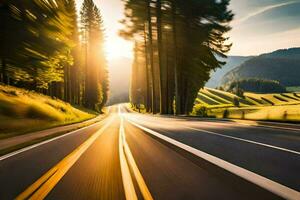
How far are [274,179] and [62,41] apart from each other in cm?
2519

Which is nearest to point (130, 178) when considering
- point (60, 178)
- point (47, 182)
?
point (60, 178)

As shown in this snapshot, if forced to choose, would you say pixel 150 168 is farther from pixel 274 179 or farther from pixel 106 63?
pixel 106 63

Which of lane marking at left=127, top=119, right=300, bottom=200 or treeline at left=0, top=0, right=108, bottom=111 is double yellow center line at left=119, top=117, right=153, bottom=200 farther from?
treeline at left=0, top=0, right=108, bottom=111

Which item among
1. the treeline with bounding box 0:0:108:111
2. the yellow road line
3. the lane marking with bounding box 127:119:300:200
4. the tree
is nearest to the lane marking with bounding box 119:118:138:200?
the yellow road line

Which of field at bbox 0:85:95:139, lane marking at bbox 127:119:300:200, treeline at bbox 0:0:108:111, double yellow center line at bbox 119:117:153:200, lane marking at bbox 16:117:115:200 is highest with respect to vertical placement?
treeline at bbox 0:0:108:111

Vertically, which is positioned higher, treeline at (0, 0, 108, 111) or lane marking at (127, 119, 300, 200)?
treeline at (0, 0, 108, 111)

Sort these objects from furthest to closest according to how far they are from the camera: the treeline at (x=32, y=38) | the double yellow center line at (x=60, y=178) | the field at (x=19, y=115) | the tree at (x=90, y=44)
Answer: the tree at (x=90, y=44) < the treeline at (x=32, y=38) < the field at (x=19, y=115) < the double yellow center line at (x=60, y=178)

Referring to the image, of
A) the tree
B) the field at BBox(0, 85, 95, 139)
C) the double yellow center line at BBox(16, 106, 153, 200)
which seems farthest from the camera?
the tree

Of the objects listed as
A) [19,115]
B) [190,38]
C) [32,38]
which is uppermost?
[190,38]

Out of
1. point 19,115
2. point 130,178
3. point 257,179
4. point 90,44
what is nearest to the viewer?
point 257,179

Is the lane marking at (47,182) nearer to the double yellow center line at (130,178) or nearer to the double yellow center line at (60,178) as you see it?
the double yellow center line at (60,178)

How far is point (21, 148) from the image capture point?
927 cm

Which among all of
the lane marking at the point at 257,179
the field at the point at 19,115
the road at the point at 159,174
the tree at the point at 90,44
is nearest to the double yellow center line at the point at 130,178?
the road at the point at 159,174

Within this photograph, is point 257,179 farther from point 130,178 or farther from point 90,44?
point 90,44
